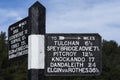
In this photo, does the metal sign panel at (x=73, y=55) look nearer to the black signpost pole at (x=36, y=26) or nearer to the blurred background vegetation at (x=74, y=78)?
the black signpost pole at (x=36, y=26)

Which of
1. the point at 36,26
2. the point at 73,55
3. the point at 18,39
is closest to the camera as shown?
the point at 73,55

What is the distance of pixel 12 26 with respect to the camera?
10.4 metres

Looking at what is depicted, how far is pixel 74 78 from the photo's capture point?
60.1m

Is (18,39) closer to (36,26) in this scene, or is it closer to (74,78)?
(36,26)

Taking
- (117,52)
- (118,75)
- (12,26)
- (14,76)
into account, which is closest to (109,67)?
(118,75)

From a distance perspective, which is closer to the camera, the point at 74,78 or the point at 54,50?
the point at 54,50

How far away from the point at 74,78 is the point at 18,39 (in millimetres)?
50316

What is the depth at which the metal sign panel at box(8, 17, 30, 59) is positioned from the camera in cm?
988

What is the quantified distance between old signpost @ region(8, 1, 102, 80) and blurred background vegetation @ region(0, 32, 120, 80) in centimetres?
3131

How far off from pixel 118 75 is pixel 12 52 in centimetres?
6409

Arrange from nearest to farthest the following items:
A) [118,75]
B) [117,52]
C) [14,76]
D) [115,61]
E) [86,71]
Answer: [86,71]
[14,76]
[118,75]
[115,61]
[117,52]

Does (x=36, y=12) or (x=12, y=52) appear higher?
(x=36, y=12)

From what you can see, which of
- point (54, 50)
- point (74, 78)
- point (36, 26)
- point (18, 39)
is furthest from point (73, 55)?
point (74, 78)

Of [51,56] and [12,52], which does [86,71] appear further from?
[12,52]
